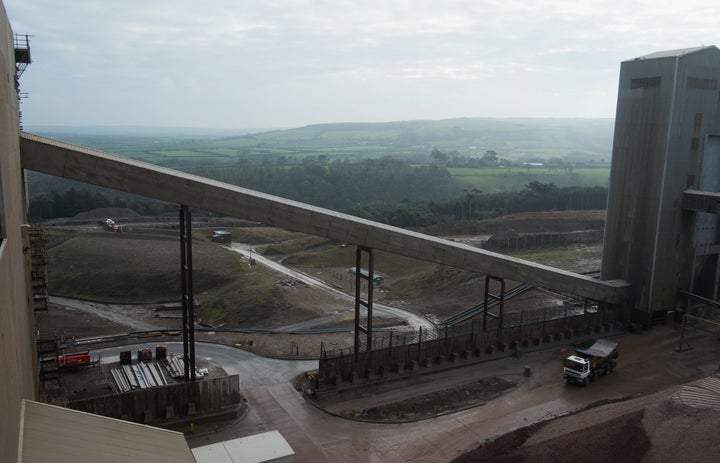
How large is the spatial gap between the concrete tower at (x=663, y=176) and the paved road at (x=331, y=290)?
50.1 ft

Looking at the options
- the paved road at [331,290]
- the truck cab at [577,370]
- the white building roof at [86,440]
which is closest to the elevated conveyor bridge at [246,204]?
the truck cab at [577,370]

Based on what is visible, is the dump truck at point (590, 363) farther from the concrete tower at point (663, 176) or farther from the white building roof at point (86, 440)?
the white building roof at point (86, 440)

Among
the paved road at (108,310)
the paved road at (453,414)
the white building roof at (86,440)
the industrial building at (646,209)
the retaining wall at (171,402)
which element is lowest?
the paved road at (108,310)

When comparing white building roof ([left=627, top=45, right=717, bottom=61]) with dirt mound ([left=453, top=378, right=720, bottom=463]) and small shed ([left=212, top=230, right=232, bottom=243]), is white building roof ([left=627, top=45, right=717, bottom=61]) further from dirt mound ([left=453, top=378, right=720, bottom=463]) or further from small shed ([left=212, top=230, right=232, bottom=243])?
small shed ([left=212, top=230, right=232, bottom=243])

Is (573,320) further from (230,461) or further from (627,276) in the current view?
(230,461)

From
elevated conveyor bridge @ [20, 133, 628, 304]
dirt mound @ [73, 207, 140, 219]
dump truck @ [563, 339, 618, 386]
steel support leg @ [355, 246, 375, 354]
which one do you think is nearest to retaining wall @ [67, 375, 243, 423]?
steel support leg @ [355, 246, 375, 354]

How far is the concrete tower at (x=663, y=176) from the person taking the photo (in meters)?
38.2

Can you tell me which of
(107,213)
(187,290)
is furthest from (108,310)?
(107,213)

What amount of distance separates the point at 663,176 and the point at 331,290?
32.7 m

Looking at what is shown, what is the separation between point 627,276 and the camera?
41281mm

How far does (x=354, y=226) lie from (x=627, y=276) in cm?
2366

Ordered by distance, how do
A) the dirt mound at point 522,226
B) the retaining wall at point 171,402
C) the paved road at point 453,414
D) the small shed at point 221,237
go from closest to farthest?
the paved road at point 453,414 < the retaining wall at point 171,402 < the small shed at point 221,237 < the dirt mound at point 522,226

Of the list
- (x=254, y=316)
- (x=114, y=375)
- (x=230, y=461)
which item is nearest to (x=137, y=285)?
(x=254, y=316)

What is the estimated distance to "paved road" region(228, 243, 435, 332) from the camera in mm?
46812
